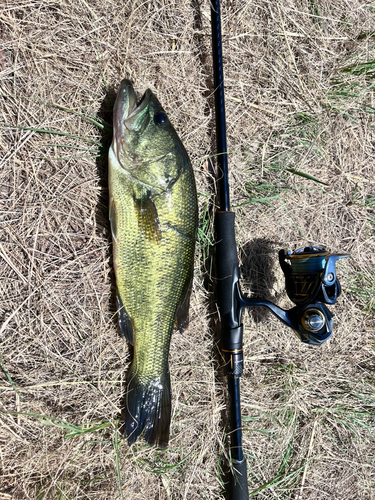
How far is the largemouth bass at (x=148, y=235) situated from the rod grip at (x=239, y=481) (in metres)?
0.62

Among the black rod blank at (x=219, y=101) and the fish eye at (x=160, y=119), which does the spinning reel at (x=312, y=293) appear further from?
the fish eye at (x=160, y=119)

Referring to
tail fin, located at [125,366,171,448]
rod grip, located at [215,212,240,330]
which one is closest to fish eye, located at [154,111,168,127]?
rod grip, located at [215,212,240,330]

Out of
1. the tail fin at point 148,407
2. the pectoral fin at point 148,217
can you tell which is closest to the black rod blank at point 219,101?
the pectoral fin at point 148,217

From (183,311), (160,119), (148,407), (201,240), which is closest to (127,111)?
(160,119)

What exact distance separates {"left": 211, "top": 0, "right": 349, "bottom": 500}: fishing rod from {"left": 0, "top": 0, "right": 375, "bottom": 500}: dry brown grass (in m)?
0.18

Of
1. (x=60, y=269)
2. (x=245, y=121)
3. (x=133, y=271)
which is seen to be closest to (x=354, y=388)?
(x=133, y=271)

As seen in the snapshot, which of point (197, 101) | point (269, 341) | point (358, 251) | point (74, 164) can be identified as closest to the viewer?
point (74, 164)

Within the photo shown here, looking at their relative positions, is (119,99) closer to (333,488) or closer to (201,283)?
(201,283)

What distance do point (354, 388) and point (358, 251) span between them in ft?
3.22

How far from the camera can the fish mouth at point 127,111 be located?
175 centimetres

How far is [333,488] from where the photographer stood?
2420 millimetres

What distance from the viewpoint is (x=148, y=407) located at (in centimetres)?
189

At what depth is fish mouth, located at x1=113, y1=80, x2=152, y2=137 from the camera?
175 centimetres

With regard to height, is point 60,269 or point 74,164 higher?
point 74,164
